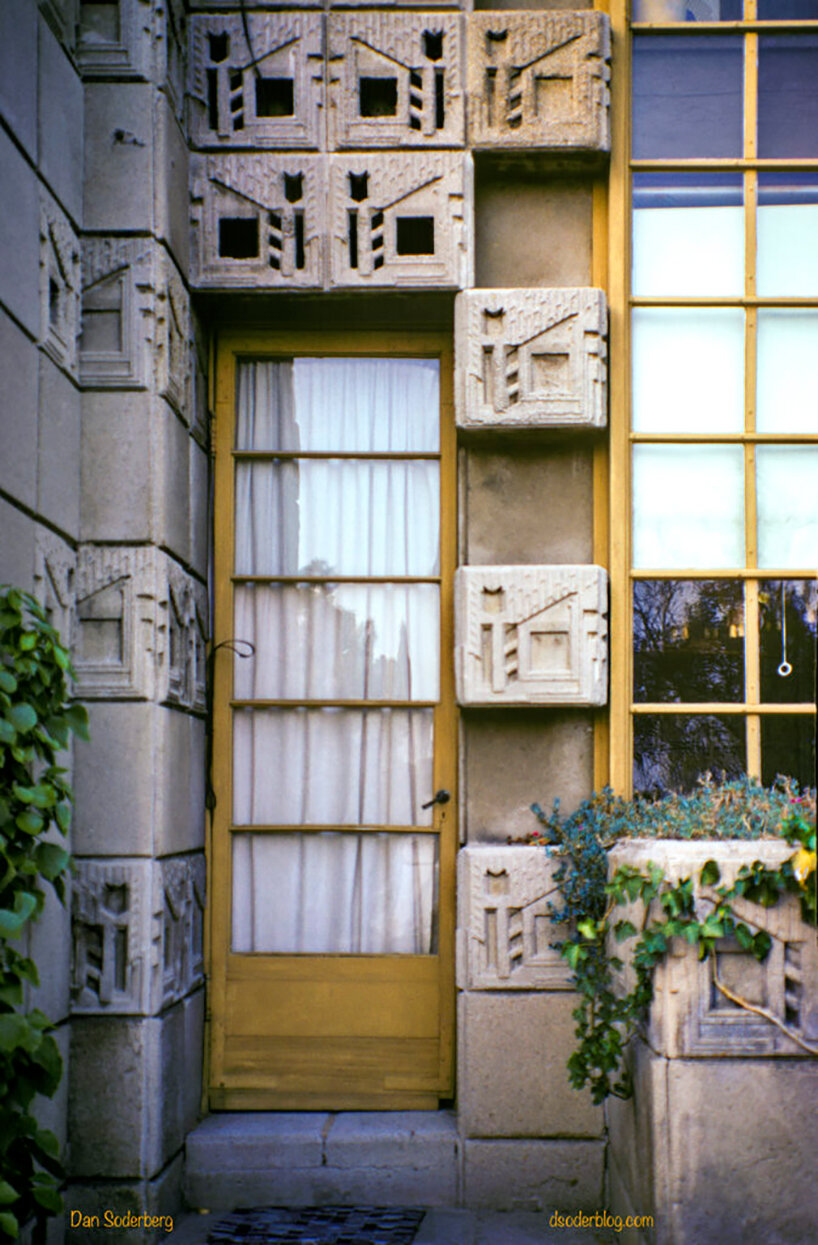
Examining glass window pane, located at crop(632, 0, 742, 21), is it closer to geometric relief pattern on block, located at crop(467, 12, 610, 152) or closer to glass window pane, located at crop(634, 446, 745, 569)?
geometric relief pattern on block, located at crop(467, 12, 610, 152)

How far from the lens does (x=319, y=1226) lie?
352 cm

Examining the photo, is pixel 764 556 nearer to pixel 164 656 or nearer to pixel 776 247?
pixel 776 247

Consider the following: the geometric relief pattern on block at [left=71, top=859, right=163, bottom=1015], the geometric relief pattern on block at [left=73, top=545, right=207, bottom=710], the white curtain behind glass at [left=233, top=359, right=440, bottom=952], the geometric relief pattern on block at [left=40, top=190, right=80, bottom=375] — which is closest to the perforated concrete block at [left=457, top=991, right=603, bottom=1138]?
the white curtain behind glass at [left=233, top=359, right=440, bottom=952]

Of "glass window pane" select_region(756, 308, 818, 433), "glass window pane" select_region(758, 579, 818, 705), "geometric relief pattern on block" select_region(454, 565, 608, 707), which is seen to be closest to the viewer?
"geometric relief pattern on block" select_region(454, 565, 608, 707)

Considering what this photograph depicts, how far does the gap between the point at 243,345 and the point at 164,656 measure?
52.1 inches

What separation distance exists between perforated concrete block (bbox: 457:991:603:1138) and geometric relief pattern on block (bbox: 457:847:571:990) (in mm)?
86

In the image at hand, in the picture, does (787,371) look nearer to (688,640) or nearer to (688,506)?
(688,506)

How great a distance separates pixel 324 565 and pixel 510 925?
1456 millimetres

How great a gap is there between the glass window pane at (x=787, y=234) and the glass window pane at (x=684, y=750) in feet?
5.17

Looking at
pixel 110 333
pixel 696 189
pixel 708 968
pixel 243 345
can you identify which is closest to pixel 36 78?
pixel 110 333

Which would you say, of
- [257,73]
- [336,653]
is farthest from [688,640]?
[257,73]

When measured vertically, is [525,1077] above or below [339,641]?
below

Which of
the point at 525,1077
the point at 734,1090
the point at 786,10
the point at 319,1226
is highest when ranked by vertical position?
the point at 786,10

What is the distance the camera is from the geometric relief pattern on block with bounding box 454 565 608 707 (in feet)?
12.5
